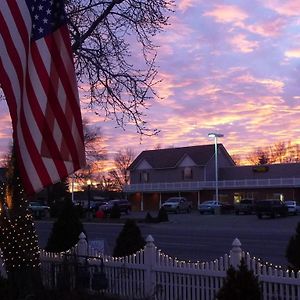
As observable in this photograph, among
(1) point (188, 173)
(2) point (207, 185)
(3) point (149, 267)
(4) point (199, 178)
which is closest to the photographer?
(3) point (149, 267)

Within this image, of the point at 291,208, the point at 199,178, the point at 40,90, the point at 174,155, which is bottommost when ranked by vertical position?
the point at 291,208

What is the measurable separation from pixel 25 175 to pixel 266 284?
3750 mm

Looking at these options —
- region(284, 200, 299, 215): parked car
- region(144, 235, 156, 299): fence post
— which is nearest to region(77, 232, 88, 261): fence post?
region(144, 235, 156, 299): fence post

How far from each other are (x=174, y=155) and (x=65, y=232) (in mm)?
68093

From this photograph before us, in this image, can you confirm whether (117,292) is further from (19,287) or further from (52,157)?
(52,157)

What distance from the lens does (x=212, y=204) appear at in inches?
2655

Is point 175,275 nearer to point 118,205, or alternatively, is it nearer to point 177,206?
point 118,205

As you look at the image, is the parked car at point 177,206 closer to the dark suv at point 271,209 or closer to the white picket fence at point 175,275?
the dark suv at point 271,209

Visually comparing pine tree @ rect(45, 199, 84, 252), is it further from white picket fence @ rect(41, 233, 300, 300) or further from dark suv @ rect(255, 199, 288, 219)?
dark suv @ rect(255, 199, 288, 219)

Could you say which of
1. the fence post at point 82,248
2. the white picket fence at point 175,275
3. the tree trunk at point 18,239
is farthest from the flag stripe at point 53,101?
the fence post at point 82,248

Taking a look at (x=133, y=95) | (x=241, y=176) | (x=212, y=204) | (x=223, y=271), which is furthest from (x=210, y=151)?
(x=223, y=271)

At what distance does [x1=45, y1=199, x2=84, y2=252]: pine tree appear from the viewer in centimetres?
1606

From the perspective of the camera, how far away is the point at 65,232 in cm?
1623

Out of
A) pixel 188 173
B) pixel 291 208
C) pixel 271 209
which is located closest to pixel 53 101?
pixel 271 209
